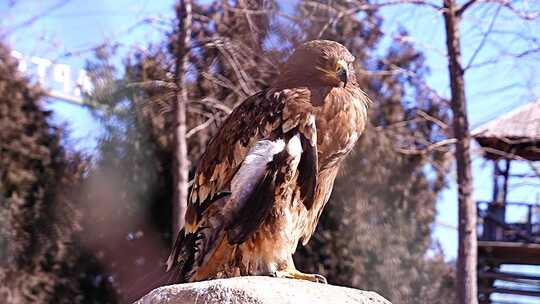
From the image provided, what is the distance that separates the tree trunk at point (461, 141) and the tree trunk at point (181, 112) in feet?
8.25

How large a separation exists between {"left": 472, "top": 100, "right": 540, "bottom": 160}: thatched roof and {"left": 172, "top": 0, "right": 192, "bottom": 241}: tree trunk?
2.89 m

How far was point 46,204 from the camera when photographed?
1132 cm

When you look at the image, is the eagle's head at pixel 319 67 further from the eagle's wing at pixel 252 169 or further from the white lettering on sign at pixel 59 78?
the white lettering on sign at pixel 59 78

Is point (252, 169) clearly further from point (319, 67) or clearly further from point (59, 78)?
point (59, 78)

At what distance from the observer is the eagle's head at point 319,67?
3719mm

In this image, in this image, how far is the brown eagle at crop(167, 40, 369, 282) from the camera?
11.9 feet

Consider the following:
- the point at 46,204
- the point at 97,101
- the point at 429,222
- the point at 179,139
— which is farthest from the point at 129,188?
the point at 429,222

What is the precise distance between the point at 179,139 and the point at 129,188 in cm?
323

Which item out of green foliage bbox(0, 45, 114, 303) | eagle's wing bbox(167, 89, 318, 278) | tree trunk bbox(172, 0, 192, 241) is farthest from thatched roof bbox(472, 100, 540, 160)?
green foliage bbox(0, 45, 114, 303)

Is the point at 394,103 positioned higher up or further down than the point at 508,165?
higher up

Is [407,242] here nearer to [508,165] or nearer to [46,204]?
[508,165]

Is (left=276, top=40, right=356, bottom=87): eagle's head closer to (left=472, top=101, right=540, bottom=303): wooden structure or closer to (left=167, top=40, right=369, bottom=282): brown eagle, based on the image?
(left=167, top=40, right=369, bottom=282): brown eagle

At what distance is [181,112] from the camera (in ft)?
28.6

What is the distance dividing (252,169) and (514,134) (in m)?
5.88
